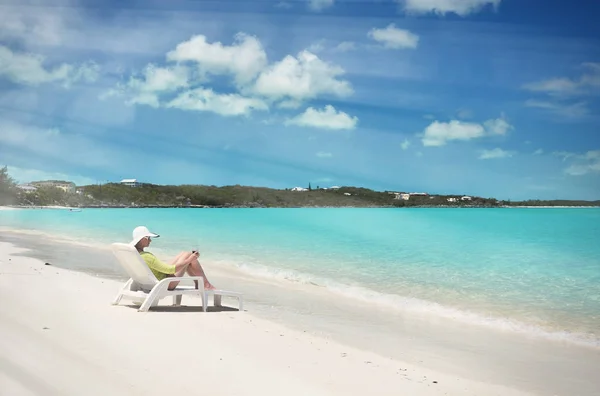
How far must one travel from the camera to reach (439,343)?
589 cm

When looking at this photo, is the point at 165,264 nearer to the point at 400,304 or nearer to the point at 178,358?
the point at 178,358

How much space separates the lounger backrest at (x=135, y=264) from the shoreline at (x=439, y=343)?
4.19ft

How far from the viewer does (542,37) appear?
34.0m

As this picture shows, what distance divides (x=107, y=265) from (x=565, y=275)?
1027 cm

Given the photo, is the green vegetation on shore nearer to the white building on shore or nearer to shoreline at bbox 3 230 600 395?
the white building on shore

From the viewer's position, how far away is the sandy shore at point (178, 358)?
3584 mm

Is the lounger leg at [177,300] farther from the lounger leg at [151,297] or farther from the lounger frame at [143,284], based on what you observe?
the lounger leg at [151,297]

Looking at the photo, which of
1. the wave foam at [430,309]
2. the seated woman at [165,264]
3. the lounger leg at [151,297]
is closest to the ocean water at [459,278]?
the wave foam at [430,309]

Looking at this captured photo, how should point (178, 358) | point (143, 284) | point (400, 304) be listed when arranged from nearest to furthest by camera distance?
point (178, 358), point (143, 284), point (400, 304)

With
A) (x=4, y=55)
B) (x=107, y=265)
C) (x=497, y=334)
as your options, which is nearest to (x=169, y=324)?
(x=497, y=334)

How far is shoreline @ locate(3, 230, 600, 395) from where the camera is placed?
4820 millimetres

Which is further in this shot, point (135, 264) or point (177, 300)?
point (177, 300)

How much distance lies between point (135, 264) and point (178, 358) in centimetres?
217

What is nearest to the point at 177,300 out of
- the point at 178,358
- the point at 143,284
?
the point at 143,284
